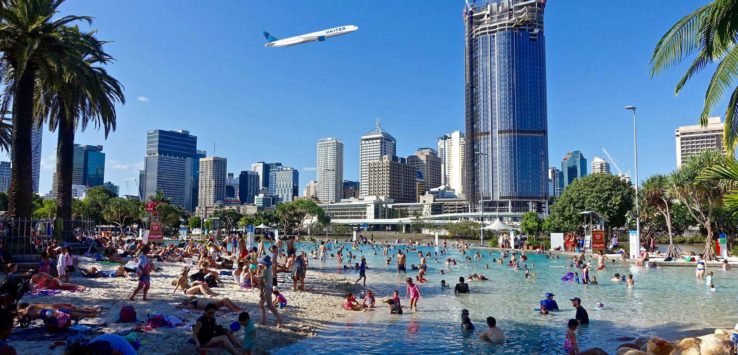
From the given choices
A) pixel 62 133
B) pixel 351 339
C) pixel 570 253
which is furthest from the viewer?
pixel 570 253

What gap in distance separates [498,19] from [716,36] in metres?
167

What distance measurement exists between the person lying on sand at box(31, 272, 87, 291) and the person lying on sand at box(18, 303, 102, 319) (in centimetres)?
423

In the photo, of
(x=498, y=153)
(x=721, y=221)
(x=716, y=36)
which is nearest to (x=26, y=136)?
(x=716, y=36)

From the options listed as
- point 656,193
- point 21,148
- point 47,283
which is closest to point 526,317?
point 47,283

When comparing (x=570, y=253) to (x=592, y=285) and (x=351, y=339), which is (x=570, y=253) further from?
(x=351, y=339)

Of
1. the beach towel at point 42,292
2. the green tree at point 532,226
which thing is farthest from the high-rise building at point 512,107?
the beach towel at point 42,292

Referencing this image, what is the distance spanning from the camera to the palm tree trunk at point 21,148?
20125mm

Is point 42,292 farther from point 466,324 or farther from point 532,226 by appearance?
point 532,226

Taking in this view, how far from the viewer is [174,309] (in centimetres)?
1432

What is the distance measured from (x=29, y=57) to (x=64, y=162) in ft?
27.5

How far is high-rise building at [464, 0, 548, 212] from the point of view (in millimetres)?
157750

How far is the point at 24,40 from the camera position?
19266mm

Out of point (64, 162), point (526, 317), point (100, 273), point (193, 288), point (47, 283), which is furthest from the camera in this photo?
point (64, 162)

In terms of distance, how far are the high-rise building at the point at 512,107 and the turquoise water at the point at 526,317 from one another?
132190mm
